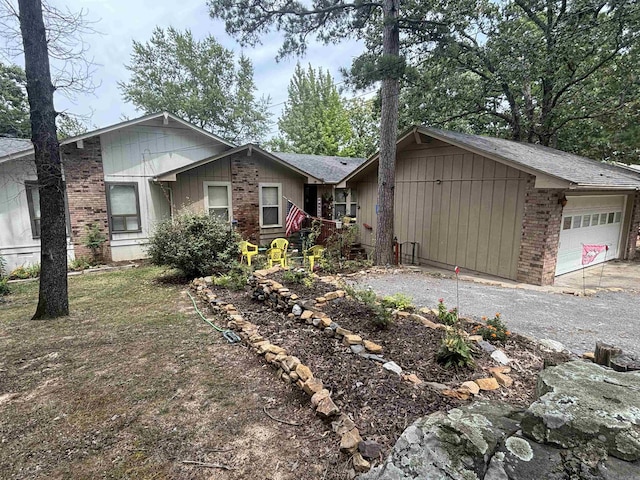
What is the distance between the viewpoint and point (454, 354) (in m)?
3.29

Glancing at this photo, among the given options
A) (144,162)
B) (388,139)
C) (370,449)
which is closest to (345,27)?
(388,139)

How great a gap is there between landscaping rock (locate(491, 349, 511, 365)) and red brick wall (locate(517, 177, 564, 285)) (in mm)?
4578

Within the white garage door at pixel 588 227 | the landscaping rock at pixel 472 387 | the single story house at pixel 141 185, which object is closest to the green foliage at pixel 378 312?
the landscaping rock at pixel 472 387

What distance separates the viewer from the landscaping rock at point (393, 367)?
3179mm

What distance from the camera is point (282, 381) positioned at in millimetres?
3373

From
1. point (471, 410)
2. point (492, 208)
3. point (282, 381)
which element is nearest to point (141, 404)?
point (282, 381)

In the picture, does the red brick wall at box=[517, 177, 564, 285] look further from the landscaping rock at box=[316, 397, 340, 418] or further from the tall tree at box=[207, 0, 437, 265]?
the landscaping rock at box=[316, 397, 340, 418]

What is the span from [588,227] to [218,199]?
11.0m

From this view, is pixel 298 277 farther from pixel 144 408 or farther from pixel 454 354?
pixel 144 408

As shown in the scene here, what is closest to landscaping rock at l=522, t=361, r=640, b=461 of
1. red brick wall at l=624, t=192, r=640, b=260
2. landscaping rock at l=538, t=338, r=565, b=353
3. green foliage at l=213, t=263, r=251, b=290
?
landscaping rock at l=538, t=338, r=565, b=353

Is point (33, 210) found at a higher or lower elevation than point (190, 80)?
lower

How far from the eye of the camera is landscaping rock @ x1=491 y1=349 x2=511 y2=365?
3.43 m

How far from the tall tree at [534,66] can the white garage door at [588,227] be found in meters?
4.92

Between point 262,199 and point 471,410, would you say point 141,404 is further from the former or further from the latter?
point 262,199
